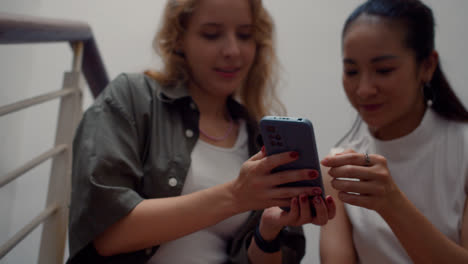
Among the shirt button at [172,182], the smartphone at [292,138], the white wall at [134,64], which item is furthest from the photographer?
the white wall at [134,64]

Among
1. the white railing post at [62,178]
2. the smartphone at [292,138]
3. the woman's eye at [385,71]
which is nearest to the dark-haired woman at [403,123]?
the woman's eye at [385,71]

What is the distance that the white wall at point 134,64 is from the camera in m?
1.46

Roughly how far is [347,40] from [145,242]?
65 centimetres

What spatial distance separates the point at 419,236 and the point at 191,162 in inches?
19.3

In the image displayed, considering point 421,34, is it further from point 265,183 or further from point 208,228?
point 208,228

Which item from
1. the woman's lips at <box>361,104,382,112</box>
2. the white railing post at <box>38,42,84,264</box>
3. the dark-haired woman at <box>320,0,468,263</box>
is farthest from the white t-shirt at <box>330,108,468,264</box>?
the white railing post at <box>38,42,84,264</box>

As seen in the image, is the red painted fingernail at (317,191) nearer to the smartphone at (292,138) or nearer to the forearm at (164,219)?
the smartphone at (292,138)

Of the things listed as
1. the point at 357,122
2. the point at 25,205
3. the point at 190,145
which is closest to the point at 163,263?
the point at 190,145

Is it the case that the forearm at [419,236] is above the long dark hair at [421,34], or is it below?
below

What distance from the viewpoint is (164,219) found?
0.63 m

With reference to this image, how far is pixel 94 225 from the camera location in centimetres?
61

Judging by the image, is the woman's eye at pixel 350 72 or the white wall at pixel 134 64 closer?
the woman's eye at pixel 350 72

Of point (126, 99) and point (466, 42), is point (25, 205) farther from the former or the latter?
point (466, 42)

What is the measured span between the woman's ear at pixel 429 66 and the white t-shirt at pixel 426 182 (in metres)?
0.09
